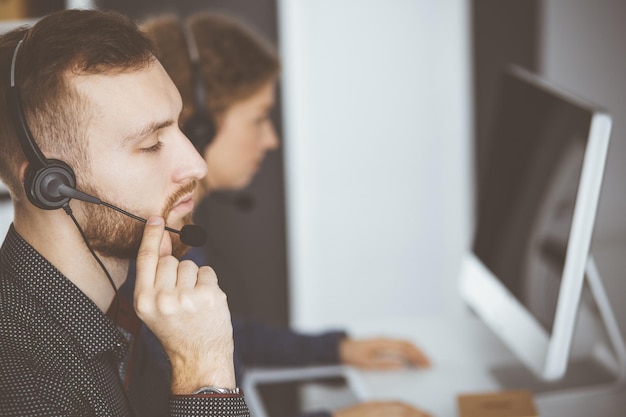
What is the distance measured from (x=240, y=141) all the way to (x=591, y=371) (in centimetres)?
83

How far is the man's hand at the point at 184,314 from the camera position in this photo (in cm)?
82

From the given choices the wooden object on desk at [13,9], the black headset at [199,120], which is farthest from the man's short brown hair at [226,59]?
the wooden object on desk at [13,9]

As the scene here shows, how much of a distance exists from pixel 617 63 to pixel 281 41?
984mm

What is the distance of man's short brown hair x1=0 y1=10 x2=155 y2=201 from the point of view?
2.69 ft

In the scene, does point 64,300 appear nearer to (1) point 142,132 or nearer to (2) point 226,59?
(1) point 142,132

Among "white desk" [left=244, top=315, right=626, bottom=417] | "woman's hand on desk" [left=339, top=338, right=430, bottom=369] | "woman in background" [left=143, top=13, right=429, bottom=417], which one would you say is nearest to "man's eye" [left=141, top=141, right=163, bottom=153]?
"woman in background" [left=143, top=13, right=429, bottom=417]

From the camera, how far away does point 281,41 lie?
242 cm

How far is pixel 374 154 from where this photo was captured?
2518 millimetres

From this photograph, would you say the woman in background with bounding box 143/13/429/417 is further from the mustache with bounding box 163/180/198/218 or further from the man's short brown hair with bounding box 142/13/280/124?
the mustache with bounding box 163/180/198/218

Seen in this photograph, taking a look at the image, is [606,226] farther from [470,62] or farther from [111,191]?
[111,191]

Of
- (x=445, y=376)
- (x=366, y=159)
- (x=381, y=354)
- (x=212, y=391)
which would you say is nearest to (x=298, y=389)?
(x=381, y=354)

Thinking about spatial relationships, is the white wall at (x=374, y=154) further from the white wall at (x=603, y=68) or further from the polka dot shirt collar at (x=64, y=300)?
the polka dot shirt collar at (x=64, y=300)

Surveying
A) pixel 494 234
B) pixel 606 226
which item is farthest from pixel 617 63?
Answer: pixel 494 234

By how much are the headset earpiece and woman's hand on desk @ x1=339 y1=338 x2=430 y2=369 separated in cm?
80
